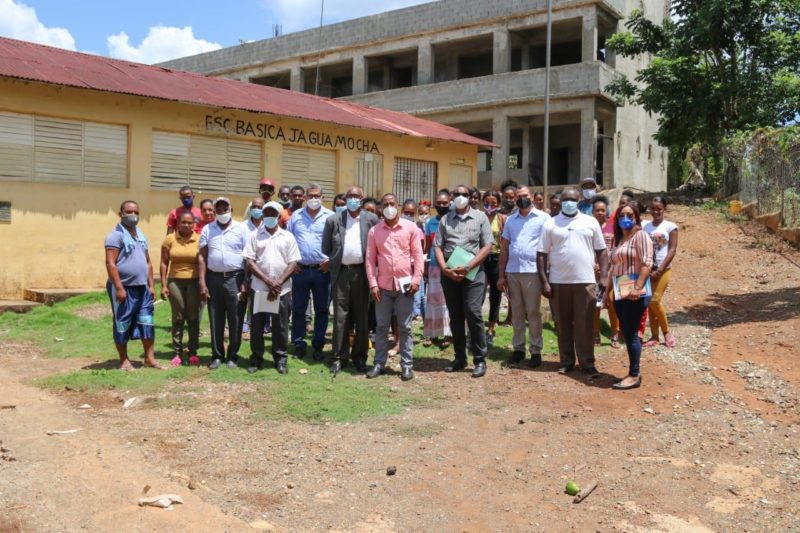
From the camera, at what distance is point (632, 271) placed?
6.91 m

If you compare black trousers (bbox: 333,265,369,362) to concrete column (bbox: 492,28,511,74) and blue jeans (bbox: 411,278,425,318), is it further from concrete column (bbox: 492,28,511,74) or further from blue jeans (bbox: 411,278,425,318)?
concrete column (bbox: 492,28,511,74)

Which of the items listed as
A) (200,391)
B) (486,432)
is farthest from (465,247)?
(200,391)

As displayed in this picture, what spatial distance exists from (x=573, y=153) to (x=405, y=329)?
21.9 m

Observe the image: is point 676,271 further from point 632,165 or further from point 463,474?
point 632,165

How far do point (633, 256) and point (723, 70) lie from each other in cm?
1412

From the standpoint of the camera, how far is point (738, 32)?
1806 centimetres

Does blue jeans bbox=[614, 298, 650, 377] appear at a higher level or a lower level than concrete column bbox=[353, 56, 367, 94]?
lower

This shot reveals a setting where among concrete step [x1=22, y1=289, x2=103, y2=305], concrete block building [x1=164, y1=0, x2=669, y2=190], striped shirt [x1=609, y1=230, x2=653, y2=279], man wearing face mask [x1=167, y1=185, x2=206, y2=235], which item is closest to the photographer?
striped shirt [x1=609, y1=230, x2=653, y2=279]

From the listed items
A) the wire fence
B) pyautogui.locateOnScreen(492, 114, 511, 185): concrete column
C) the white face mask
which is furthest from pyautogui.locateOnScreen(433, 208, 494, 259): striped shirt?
pyautogui.locateOnScreen(492, 114, 511, 185): concrete column

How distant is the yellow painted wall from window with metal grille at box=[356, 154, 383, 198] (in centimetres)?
312

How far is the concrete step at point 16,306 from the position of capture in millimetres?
10797

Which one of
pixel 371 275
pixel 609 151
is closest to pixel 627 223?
pixel 371 275

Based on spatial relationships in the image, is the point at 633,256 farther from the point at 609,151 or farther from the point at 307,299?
the point at 609,151

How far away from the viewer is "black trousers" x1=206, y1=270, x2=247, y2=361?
7.37m
